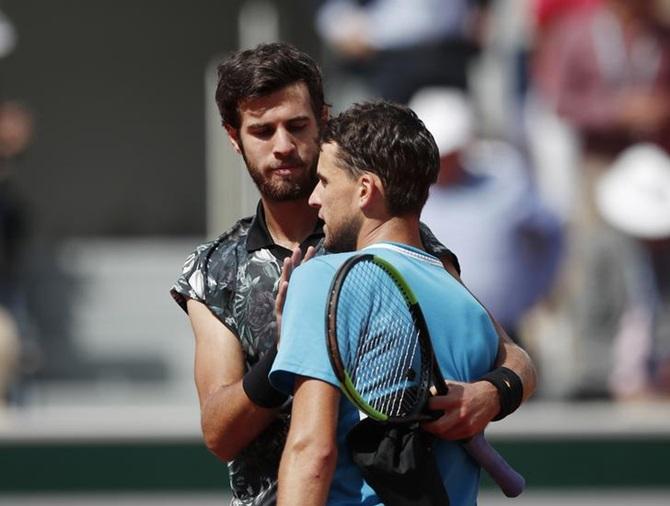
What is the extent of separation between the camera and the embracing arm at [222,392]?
2906 mm

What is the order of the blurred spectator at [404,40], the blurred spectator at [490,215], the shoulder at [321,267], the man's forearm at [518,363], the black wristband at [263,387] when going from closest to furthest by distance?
the shoulder at [321,267], the black wristband at [263,387], the man's forearm at [518,363], the blurred spectator at [490,215], the blurred spectator at [404,40]

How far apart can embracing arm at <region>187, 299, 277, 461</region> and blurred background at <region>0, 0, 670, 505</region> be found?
16.4ft

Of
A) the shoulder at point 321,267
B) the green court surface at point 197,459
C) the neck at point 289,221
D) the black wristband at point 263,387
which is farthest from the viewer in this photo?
the green court surface at point 197,459

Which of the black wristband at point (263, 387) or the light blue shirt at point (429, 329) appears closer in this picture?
the light blue shirt at point (429, 329)

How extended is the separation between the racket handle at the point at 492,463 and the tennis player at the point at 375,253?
0.02 m

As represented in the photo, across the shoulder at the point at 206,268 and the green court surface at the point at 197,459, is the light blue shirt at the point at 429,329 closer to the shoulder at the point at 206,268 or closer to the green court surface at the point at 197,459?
the shoulder at the point at 206,268

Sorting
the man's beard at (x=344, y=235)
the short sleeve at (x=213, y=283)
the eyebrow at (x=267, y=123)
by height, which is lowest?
the short sleeve at (x=213, y=283)

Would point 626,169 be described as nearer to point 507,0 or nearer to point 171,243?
point 507,0

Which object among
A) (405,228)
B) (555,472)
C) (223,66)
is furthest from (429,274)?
(555,472)

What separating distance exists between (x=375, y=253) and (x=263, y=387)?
0.32m

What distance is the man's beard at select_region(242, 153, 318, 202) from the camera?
3098 millimetres

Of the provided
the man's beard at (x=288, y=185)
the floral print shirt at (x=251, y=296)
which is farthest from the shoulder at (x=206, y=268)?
the man's beard at (x=288, y=185)

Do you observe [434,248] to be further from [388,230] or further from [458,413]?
[458,413]

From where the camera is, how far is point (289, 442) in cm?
264
